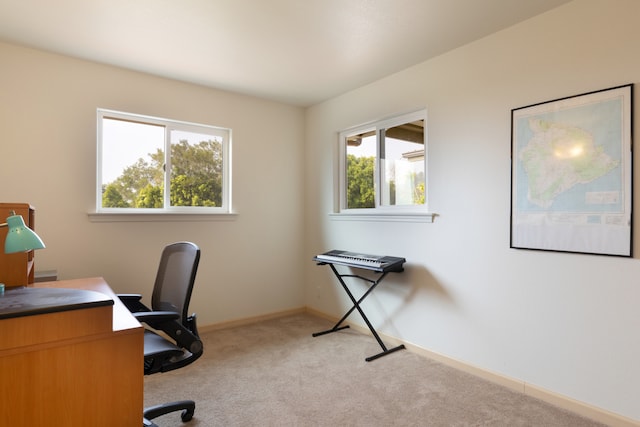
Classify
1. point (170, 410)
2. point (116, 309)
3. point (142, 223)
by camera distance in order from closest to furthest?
point (116, 309), point (170, 410), point (142, 223)

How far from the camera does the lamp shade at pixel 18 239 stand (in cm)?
126

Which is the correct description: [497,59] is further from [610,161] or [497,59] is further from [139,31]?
[139,31]

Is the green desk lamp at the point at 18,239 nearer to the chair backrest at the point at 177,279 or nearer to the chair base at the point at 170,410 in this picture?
the chair backrest at the point at 177,279

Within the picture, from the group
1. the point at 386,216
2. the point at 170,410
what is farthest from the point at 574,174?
the point at 170,410

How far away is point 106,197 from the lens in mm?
3199

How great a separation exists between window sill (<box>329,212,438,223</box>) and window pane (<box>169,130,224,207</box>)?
4.38 ft

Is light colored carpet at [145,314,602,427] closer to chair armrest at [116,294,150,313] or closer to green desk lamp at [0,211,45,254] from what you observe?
chair armrest at [116,294,150,313]

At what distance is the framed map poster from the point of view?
1.99 m

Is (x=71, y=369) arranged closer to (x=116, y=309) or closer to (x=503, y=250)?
(x=116, y=309)

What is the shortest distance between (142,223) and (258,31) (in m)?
2.01

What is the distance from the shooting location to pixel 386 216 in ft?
11.0

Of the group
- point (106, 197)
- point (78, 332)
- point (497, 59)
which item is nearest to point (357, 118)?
point (497, 59)

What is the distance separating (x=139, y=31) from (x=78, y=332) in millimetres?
2162

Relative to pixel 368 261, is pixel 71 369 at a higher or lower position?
lower
